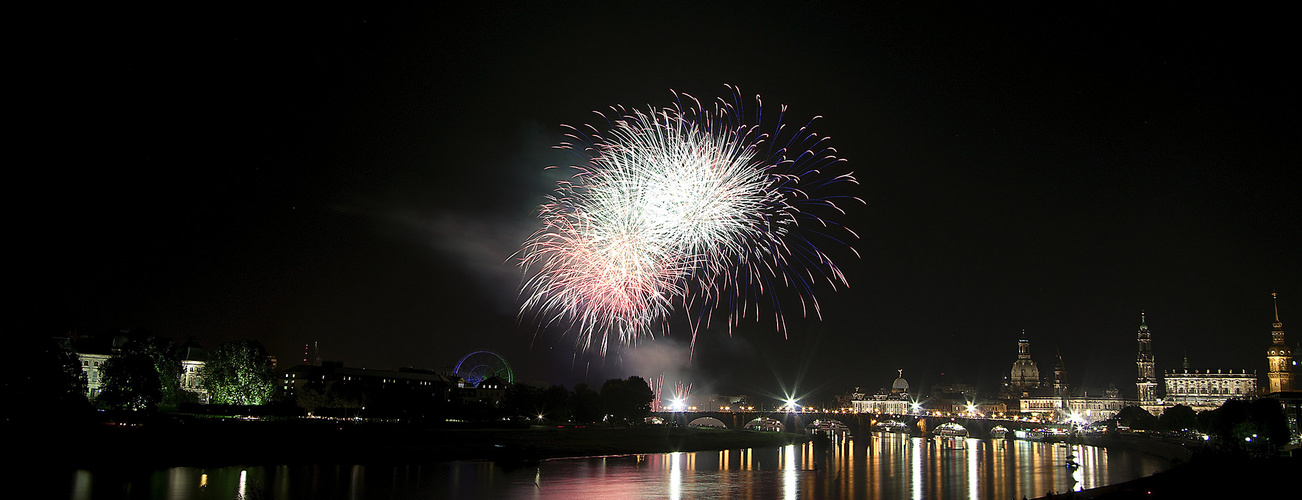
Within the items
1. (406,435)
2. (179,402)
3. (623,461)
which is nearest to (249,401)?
(179,402)

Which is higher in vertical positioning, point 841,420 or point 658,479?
point 658,479

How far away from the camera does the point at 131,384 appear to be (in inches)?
2603

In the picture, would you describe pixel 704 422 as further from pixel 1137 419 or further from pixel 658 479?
pixel 658 479

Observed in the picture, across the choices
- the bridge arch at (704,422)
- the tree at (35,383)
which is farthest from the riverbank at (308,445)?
the bridge arch at (704,422)

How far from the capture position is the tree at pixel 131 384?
65.4 meters

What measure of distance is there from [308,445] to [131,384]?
1593cm

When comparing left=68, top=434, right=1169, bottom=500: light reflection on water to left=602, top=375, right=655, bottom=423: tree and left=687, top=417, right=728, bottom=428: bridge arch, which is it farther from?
left=687, top=417, right=728, bottom=428: bridge arch

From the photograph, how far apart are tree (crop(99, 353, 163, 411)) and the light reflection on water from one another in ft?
61.9

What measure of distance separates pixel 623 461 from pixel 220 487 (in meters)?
35.7

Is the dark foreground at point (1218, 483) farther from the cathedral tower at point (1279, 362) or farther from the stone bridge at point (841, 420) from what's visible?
the cathedral tower at point (1279, 362)

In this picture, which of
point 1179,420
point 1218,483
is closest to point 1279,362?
point 1179,420

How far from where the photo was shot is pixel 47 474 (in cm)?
4547

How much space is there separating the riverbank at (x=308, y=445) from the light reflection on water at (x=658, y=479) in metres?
2.04

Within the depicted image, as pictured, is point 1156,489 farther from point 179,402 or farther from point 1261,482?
point 179,402
